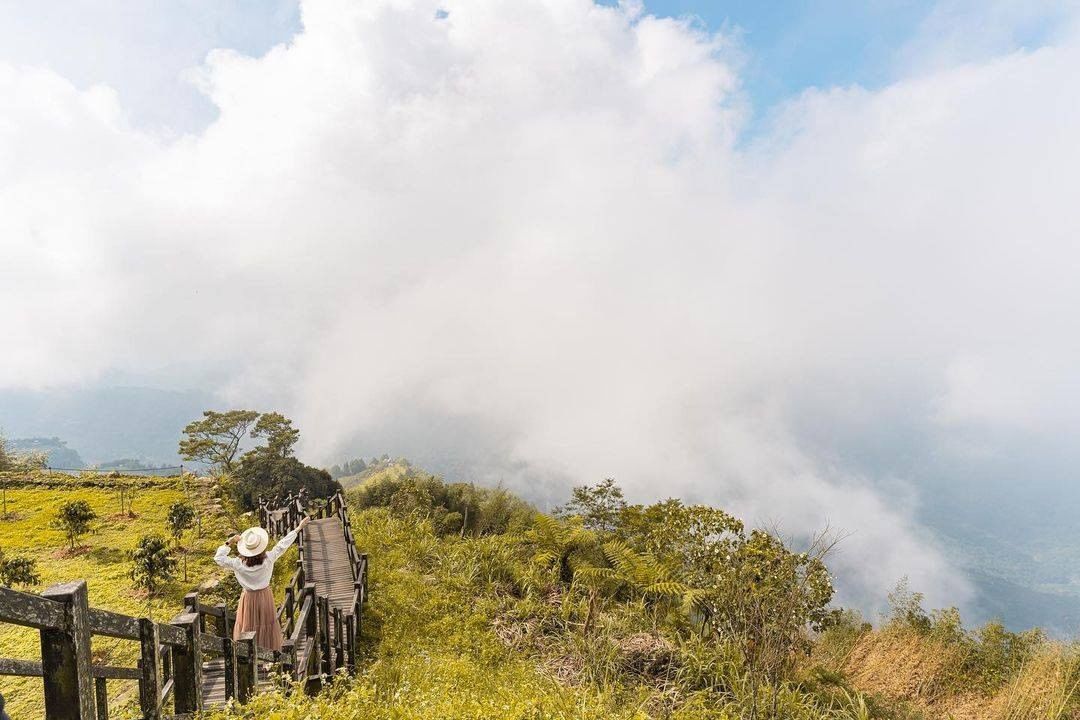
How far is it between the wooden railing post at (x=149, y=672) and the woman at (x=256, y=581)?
419 centimetres

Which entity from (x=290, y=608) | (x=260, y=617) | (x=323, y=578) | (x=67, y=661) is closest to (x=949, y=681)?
(x=290, y=608)

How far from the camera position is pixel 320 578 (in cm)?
1342

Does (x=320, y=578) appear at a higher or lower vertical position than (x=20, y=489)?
lower

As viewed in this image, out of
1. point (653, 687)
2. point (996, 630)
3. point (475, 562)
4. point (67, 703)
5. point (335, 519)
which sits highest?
point (67, 703)

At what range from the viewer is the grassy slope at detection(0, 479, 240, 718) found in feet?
31.2

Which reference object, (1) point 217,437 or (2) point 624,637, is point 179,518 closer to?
(2) point 624,637

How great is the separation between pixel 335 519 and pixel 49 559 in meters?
8.21

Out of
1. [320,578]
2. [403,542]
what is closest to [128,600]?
[320,578]

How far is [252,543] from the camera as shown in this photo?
797cm

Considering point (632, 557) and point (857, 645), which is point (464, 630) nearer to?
point (632, 557)

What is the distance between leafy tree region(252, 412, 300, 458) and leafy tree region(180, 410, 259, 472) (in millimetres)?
1674

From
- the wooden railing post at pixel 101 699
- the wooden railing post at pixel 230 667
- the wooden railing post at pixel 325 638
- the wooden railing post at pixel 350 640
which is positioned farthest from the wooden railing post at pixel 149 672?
the wooden railing post at pixel 350 640

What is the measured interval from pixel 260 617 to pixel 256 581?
2.07 ft

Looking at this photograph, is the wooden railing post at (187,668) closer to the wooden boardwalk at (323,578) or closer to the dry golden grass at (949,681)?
the wooden boardwalk at (323,578)
